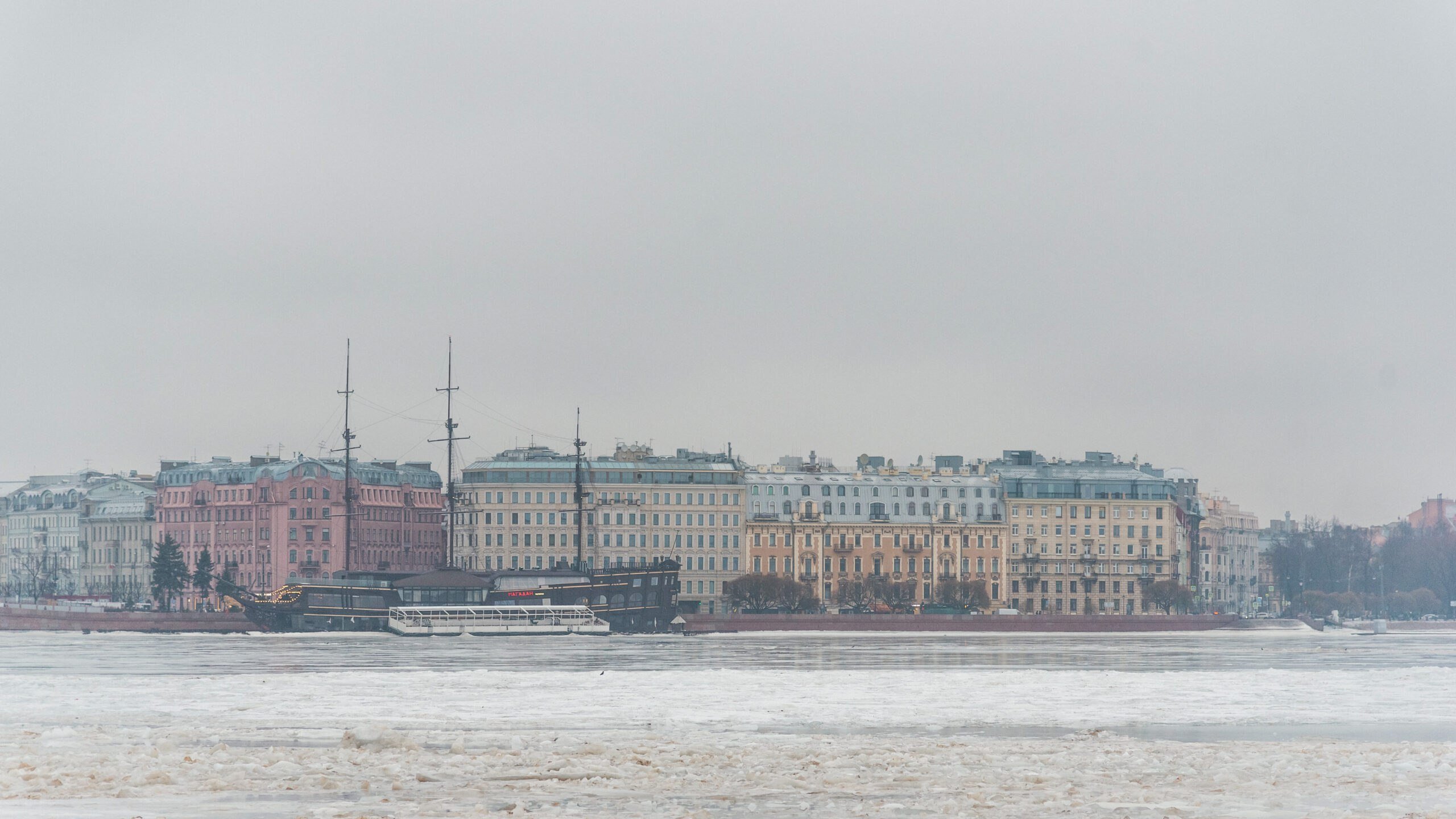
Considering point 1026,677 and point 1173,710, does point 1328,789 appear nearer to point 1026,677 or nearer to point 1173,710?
point 1173,710

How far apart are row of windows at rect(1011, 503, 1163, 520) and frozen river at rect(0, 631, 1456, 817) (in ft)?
286

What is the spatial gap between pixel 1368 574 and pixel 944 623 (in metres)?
71.2

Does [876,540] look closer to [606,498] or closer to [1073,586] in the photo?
[1073,586]

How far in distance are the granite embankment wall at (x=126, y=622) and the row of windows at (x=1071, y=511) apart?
56.2 metres

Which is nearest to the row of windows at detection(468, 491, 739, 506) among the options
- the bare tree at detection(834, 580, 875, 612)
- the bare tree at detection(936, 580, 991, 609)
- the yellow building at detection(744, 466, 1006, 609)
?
the yellow building at detection(744, 466, 1006, 609)

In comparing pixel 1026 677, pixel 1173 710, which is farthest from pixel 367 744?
pixel 1026 677

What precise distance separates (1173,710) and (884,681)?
9.54 meters

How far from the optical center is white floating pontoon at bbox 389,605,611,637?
91250 millimetres

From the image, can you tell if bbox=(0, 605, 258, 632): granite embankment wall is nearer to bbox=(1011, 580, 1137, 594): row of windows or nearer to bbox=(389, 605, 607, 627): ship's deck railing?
bbox=(389, 605, 607, 627): ship's deck railing

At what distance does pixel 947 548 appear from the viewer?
448 feet

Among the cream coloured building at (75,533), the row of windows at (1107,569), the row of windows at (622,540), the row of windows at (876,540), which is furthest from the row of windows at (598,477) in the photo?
the cream coloured building at (75,533)

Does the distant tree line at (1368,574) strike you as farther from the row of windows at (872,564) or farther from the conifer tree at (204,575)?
the conifer tree at (204,575)

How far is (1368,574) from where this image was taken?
167 metres

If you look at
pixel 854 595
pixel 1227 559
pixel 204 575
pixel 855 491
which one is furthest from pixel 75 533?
pixel 1227 559
